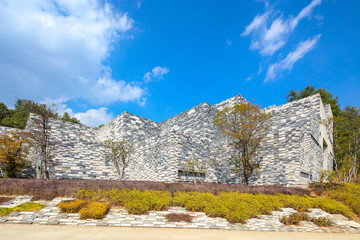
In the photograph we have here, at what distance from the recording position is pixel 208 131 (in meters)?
20.9

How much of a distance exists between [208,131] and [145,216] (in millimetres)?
15542

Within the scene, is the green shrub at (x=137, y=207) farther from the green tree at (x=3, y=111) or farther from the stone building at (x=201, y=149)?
the green tree at (x=3, y=111)

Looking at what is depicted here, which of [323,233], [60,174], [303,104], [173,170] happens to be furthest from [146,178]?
[303,104]

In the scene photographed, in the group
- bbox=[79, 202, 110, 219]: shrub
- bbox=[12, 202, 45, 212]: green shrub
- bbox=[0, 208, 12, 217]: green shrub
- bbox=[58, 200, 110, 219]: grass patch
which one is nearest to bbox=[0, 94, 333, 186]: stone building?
bbox=[58, 200, 110, 219]: grass patch

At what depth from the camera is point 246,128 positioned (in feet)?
52.4

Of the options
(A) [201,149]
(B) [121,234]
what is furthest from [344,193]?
(B) [121,234]

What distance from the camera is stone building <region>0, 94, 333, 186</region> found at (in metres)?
15.9

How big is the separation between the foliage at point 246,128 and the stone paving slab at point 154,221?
914 centimetres

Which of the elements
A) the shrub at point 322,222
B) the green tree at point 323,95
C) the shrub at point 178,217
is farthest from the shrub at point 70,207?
the green tree at point 323,95

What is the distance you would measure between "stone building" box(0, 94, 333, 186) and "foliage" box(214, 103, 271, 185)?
3.65ft

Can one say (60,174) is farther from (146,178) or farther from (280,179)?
(280,179)

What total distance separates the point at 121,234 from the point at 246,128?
13459 mm

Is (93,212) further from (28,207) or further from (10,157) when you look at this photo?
(10,157)

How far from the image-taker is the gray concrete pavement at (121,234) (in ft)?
13.8
